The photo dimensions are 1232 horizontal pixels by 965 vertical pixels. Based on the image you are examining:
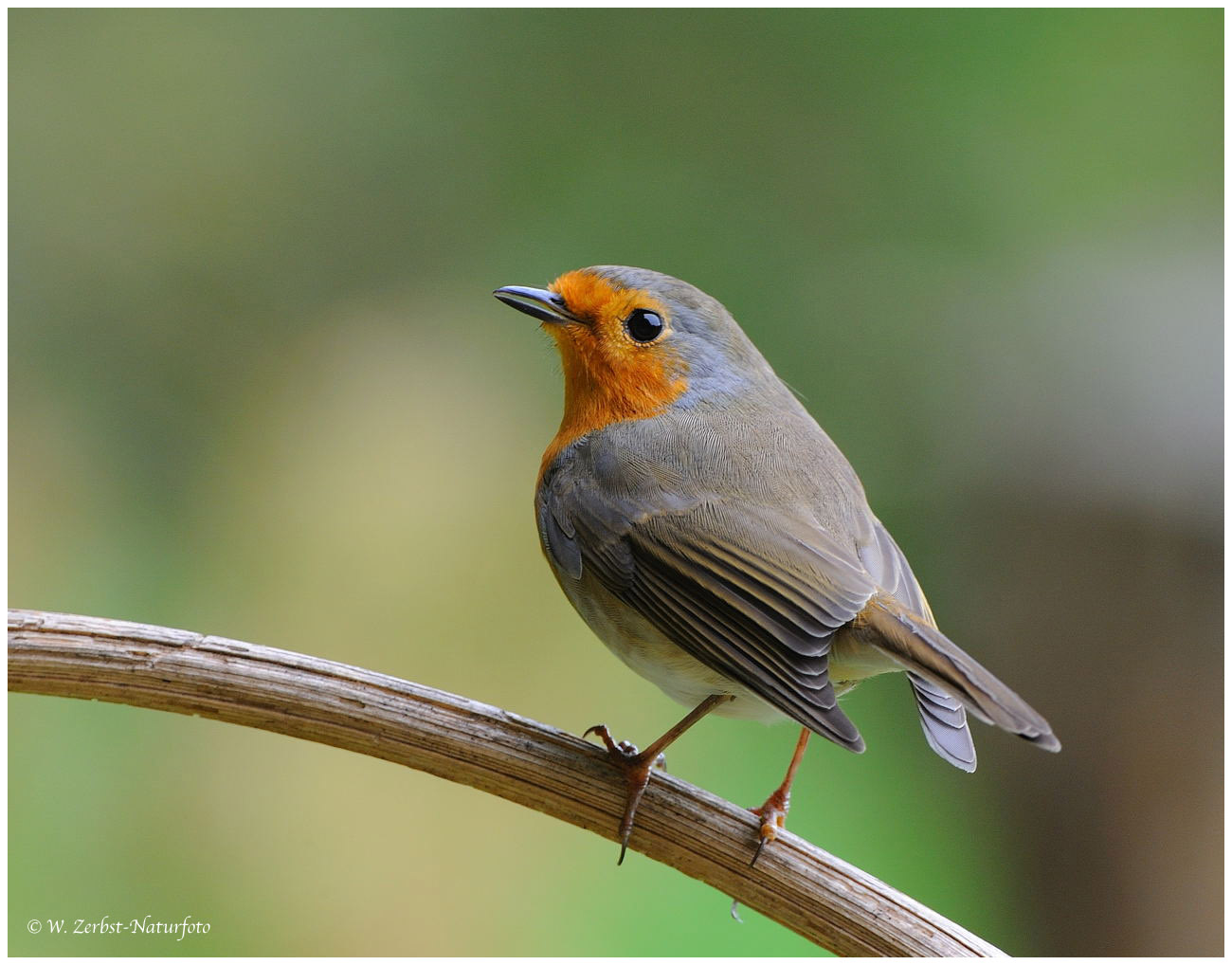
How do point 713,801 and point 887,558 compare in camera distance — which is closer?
point 713,801

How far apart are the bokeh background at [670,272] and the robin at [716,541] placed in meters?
1.39

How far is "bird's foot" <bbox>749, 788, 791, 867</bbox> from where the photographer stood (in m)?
2.27

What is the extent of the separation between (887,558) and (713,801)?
670mm

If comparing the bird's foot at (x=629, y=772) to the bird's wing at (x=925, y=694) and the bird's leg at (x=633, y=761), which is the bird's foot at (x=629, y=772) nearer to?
the bird's leg at (x=633, y=761)

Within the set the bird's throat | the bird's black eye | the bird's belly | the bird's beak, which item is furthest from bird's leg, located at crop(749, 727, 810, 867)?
the bird's beak

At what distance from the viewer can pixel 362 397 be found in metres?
4.49

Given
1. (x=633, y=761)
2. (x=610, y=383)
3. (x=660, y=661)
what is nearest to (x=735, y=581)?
(x=660, y=661)

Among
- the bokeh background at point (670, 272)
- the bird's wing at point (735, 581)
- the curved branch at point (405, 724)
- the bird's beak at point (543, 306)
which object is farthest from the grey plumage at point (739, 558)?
the bokeh background at point (670, 272)

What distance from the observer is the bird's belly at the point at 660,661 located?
2355 mm

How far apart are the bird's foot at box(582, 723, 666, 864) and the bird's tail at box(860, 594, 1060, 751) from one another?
0.52m

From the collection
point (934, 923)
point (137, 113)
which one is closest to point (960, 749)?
point (934, 923)

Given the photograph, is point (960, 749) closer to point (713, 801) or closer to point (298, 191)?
point (713, 801)

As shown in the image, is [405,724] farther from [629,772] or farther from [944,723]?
[944,723]

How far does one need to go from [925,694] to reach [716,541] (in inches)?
20.5
